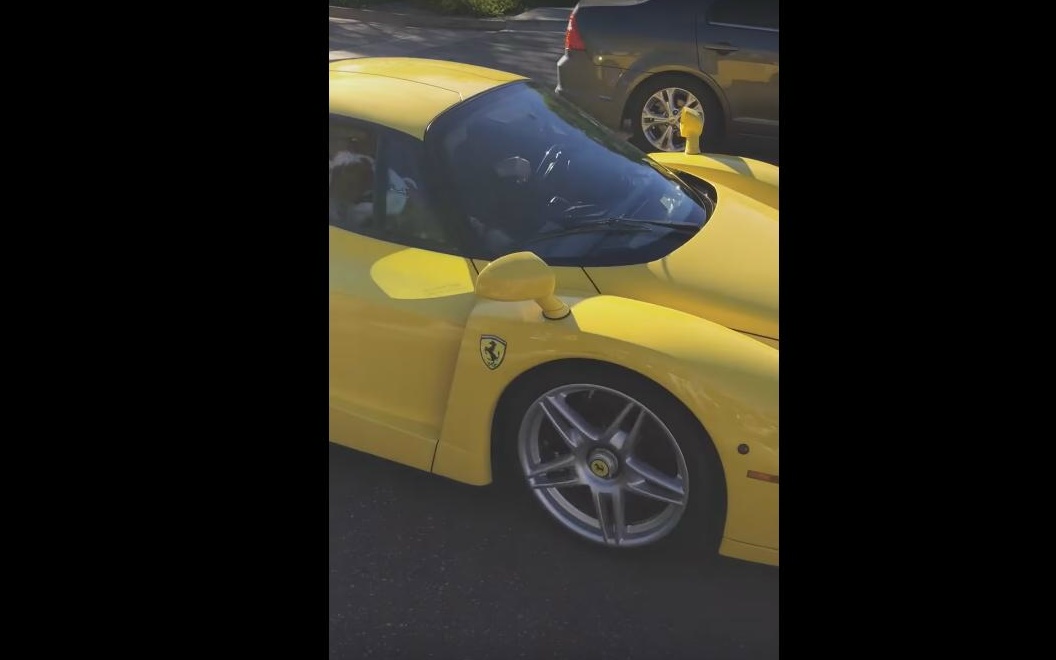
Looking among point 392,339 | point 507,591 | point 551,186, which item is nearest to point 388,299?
point 392,339

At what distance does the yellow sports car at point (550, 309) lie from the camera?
6.84 feet

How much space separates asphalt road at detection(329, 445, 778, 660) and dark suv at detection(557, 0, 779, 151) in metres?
1.20

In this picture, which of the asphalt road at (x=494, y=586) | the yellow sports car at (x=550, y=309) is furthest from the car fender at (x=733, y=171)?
the asphalt road at (x=494, y=586)

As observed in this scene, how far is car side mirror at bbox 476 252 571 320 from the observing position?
2062 mm

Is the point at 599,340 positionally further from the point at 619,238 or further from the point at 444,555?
the point at 444,555

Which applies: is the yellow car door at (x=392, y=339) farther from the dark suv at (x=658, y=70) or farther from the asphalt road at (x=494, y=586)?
the dark suv at (x=658, y=70)

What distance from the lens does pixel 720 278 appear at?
2.29 metres

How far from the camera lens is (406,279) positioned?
2.34 metres

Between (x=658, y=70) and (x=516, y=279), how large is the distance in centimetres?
97

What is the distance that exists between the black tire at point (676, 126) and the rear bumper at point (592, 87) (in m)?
0.05

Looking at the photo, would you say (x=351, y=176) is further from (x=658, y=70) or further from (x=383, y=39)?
(x=658, y=70)
